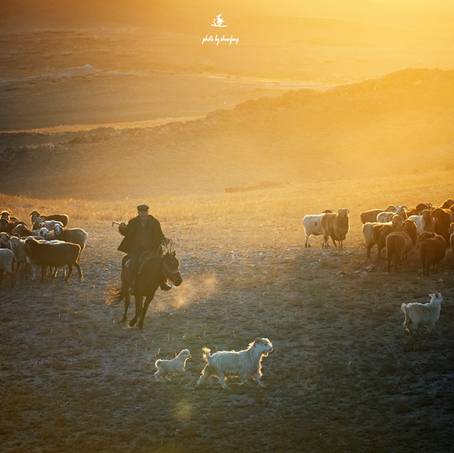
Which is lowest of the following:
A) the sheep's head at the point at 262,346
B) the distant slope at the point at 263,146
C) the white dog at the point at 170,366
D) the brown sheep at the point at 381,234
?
the white dog at the point at 170,366

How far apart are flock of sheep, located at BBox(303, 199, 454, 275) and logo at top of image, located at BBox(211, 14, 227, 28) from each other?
13585cm

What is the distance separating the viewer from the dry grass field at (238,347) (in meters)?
9.92

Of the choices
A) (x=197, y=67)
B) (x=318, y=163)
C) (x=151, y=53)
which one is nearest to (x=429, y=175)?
(x=318, y=163)

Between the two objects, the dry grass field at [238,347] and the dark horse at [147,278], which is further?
the dark horse at [147,278]

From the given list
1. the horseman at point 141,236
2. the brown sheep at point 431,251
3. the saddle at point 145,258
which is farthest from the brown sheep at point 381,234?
the saddle at point 145,258

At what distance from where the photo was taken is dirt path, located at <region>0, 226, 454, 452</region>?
9.89 m

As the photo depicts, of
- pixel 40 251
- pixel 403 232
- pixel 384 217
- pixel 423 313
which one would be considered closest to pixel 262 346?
pixel 423 313

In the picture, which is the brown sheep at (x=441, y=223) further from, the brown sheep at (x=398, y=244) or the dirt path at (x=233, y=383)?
the dirt path at (x=233, y=383)

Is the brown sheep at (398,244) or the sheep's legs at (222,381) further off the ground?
the brown sheep at (398,244)

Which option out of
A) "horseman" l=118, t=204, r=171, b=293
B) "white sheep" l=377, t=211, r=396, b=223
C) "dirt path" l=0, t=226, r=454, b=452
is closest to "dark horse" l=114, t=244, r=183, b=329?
"horseman" l=118, t=204, r=171, b=293

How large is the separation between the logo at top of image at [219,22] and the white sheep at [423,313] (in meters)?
143

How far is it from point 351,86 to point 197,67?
2063 inches

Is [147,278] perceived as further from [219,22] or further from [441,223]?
[219,22]

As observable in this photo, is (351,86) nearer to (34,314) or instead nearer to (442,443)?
(34,314)
